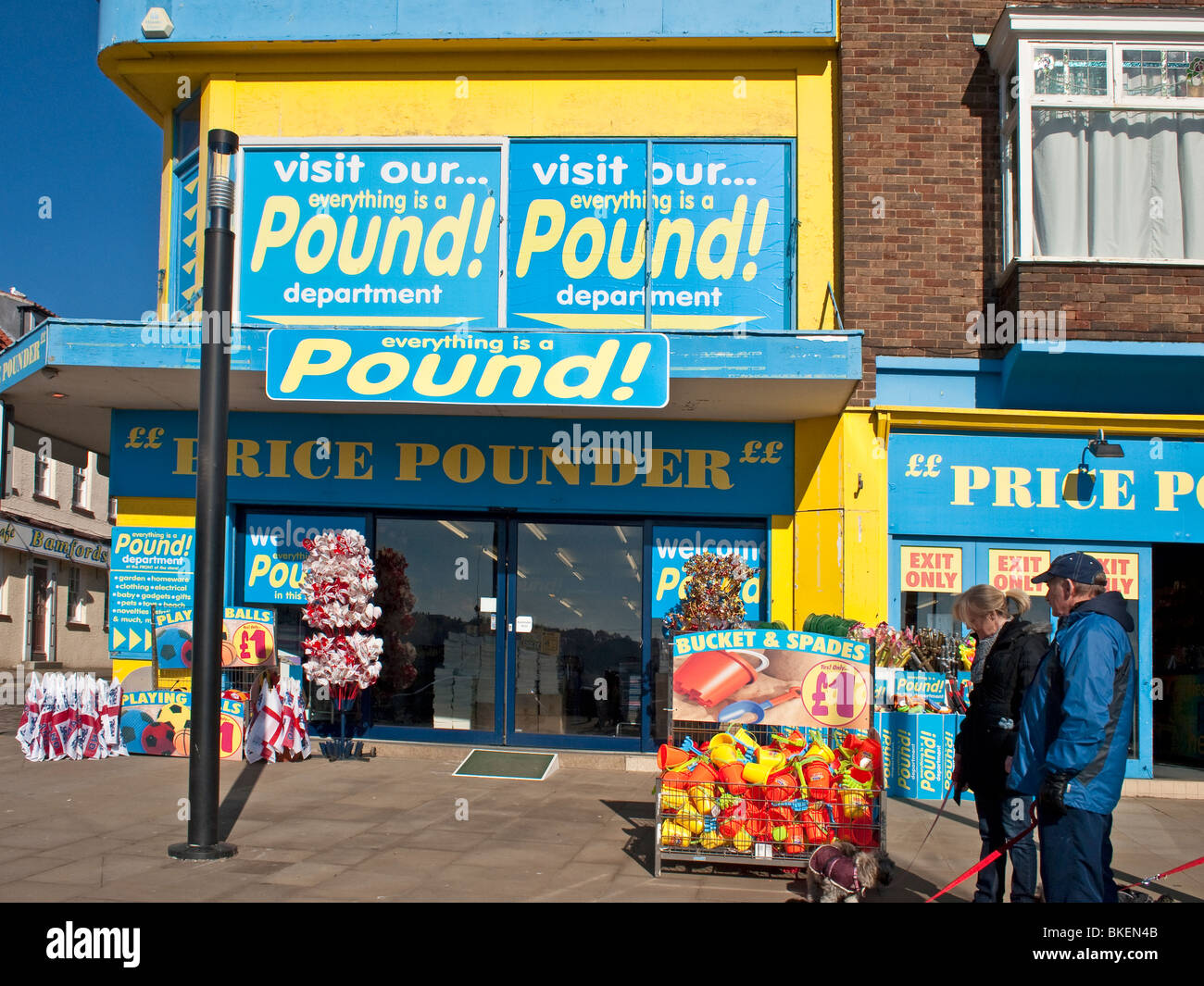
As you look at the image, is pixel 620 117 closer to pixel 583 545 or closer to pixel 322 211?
pixel 322 211

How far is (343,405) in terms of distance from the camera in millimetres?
11117

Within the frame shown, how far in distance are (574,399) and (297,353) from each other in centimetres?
265

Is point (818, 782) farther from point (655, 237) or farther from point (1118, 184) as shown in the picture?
point (1118, 184)

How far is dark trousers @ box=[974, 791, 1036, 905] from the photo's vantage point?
5578mm

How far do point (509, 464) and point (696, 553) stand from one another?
224 cm

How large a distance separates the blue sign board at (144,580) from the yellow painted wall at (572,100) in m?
3.61

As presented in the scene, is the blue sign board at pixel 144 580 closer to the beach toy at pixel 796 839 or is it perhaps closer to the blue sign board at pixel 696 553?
the blue sign board at pixel 696 553

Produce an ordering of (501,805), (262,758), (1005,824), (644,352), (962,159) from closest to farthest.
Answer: (1005,824) → (501,805) → (644,352) → (262,758) → (962,159)

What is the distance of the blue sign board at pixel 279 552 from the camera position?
11.7 metres

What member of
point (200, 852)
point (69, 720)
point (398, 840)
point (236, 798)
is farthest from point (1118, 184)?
point (69, 720)

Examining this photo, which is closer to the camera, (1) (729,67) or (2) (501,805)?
(2) (501,805)

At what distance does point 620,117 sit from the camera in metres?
11.6
